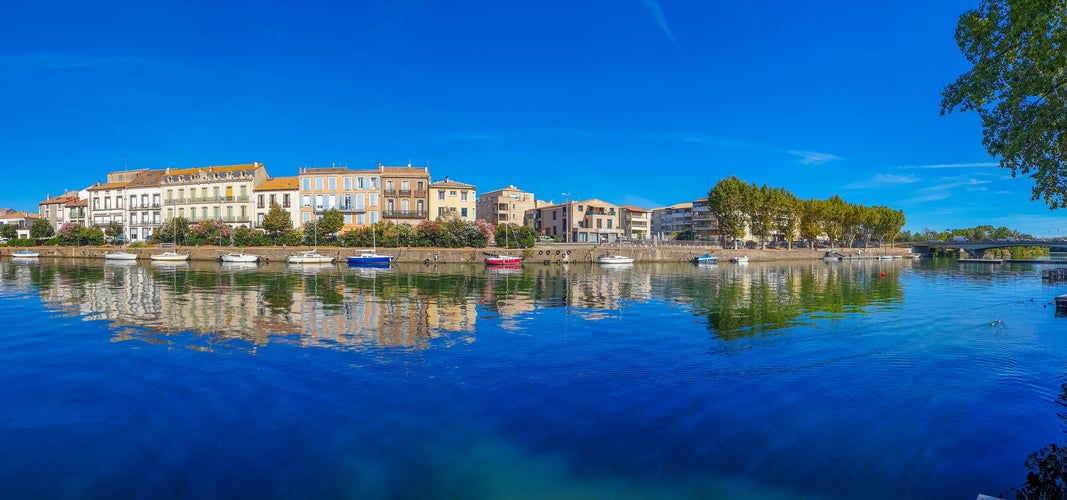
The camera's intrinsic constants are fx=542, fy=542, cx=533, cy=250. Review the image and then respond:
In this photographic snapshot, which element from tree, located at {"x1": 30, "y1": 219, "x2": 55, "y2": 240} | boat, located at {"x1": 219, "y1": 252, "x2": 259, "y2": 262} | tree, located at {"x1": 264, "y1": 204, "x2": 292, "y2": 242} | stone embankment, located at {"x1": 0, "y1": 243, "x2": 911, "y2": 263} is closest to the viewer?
boat, located at {"x1": 219, "y1": 252, "x2": 259, "y2": 262}

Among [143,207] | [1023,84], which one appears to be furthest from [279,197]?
[1023,84]

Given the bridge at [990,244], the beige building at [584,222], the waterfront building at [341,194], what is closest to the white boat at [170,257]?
the waterfront building at [341,194]

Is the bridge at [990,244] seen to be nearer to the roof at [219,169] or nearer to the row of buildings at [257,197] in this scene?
the row of buildings at [257,197]

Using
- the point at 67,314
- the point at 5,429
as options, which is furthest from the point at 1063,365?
the point at 67,314

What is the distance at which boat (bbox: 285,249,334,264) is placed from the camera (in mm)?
67775

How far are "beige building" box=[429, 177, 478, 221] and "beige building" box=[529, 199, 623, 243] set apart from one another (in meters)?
23.7

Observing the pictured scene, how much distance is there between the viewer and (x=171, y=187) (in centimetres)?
8831

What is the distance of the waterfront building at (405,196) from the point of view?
8431 centimetres

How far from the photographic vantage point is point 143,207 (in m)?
89.9

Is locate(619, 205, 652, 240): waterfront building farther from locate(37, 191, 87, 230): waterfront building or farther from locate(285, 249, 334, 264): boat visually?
locate(37, 191, 87, 230): waterfront building

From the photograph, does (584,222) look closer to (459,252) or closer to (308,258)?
(459,252)

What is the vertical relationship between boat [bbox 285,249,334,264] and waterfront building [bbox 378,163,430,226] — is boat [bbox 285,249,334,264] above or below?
below

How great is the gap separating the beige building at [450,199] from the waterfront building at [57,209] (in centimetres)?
7010

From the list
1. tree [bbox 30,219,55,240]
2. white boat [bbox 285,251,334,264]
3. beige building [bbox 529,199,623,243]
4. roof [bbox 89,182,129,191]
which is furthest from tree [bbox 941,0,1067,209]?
tree [bbox 30,219,55,240]
